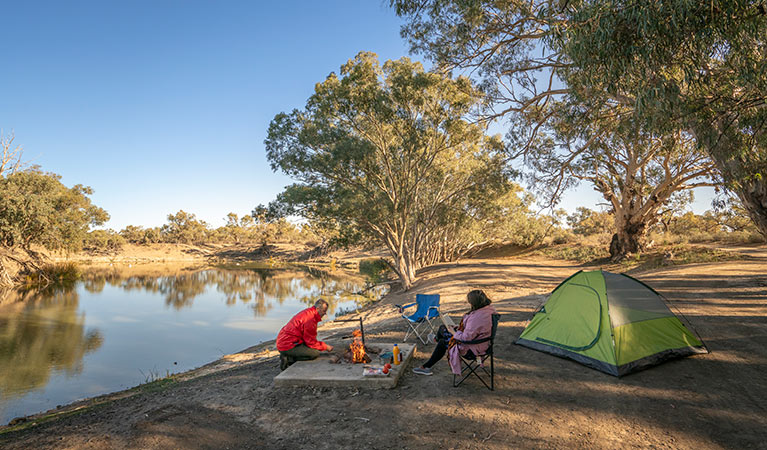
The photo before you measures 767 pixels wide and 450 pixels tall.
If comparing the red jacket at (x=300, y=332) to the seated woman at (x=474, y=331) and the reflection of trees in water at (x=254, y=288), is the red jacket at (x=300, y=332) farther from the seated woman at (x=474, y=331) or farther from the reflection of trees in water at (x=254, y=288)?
the reflection of trees in water at (x=254, y=288)

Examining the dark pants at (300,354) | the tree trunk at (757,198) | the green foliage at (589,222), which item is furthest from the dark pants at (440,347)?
the green foliage at (589,222)

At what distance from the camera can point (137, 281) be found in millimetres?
27000

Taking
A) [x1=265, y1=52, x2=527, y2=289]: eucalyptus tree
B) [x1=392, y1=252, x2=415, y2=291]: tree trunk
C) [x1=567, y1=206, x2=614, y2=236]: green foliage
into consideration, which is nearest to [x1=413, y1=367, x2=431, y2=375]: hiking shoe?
[x1=265, y1=52, x2=527, y2=289]: eucalyptus tree

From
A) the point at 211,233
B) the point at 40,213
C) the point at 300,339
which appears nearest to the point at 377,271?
the point at 40,213

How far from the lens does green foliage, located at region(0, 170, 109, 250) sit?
67.0 feet

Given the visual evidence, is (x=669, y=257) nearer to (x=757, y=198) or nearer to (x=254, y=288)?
(x=757, y=198)

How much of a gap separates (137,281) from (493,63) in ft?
89.9

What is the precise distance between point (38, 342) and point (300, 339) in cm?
1011

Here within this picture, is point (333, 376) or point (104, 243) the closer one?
point (333, 376)

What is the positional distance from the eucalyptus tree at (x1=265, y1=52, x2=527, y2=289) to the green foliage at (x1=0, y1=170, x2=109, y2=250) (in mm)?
16193

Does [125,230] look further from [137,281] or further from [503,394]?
[503,394]

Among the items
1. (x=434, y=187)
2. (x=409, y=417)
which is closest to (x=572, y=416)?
(x=409, y=417)

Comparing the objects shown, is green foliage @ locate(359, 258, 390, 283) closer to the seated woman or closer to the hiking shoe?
the hiking shoe

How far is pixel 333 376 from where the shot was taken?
446 centimetres
